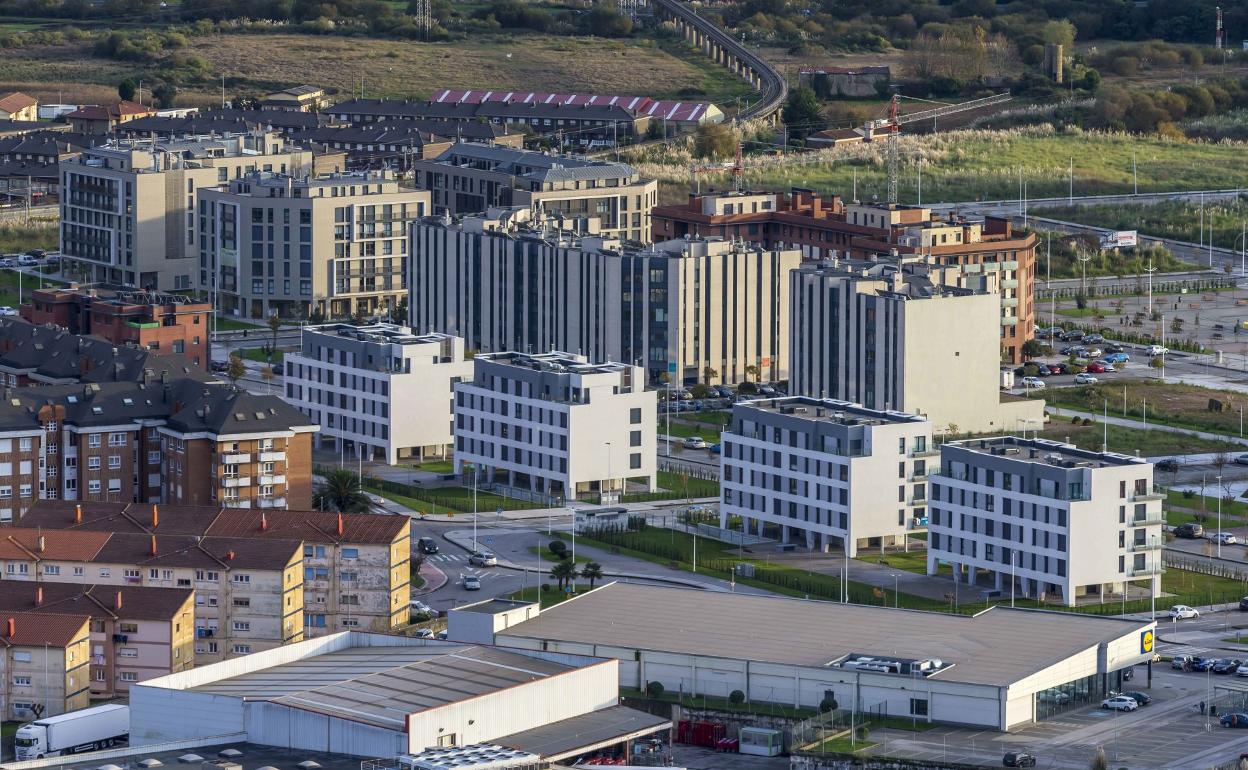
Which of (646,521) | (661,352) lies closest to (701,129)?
(661,352)

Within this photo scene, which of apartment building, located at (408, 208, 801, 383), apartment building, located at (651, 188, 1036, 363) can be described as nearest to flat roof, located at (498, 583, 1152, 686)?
apartment building, located at (408, 208, 801, 383)

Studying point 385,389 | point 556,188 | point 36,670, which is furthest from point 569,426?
point 556,188

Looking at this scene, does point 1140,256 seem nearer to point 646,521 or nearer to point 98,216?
point 98,216

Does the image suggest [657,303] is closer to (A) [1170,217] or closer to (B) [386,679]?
(B) [386,679]

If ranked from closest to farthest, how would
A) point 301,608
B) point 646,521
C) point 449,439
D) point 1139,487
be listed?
point 301,608
point 1139,487
point 646,521
point 449,439

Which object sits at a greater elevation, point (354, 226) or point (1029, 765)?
point (354, 226)

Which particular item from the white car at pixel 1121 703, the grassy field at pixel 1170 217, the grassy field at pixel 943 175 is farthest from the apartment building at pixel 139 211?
the white car at pixel 1121 703
